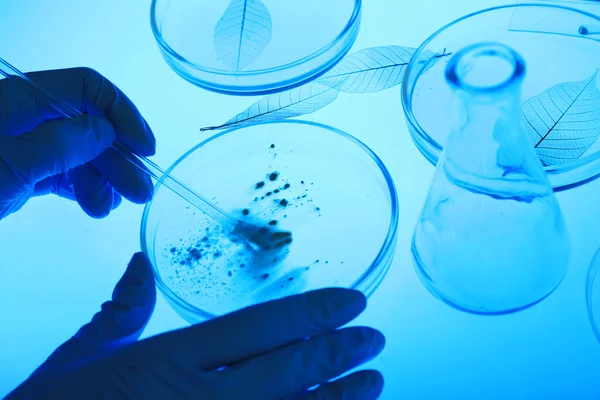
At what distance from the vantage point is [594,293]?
79 cm

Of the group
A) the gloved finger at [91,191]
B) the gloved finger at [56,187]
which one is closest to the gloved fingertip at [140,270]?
the gloved finger at [91,191]

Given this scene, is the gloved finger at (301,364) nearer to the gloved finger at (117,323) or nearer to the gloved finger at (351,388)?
the gloved finger at (351,388)

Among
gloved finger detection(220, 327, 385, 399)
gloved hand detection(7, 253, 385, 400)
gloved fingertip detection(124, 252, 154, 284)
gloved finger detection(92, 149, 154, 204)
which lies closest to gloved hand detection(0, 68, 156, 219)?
gloved finger detection(92, 149, 154, 204)

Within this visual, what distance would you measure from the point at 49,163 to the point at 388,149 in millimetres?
639

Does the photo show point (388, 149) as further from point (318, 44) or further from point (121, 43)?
point (121, 43)

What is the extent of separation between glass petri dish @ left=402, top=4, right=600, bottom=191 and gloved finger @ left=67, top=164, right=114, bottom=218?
634 millimetres

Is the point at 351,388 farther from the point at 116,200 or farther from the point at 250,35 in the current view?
the point at 250,35

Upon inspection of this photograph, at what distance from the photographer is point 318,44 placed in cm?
117

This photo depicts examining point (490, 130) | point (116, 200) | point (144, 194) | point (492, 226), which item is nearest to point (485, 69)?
point (490, 130)

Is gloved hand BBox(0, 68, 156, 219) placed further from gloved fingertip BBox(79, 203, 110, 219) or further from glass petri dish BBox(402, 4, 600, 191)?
glass petri dish BBox(402, 4, 600, 191)

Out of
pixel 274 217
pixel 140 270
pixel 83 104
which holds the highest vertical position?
pixel 83 104

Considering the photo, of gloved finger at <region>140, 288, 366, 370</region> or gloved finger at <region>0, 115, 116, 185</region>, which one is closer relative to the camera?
gloved finger at <region>140, 288, 366, 370</region>

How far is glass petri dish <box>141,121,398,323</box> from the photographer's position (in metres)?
0.90

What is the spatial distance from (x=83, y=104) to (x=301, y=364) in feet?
2.25
